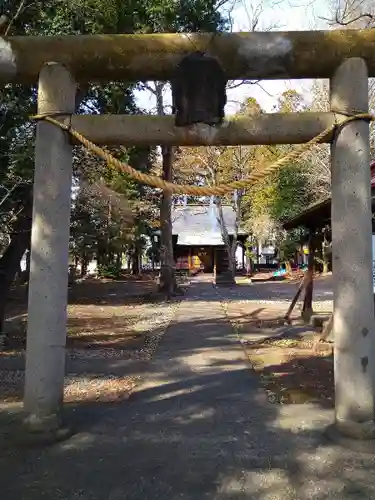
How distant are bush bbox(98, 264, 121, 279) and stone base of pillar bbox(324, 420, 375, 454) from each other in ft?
109

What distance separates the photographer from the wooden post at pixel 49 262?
14.5 feet

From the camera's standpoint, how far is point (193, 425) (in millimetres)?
4840

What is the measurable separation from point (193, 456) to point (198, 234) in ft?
131

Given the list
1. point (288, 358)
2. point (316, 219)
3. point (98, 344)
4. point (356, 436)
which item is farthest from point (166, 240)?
point (356, 436)

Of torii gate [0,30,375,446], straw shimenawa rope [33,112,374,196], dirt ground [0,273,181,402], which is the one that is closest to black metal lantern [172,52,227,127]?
torii gate [0,30,375,446]

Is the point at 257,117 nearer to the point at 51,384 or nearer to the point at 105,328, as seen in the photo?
the point at 51,384

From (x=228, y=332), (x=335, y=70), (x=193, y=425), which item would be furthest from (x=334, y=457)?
(x=228, y=332)

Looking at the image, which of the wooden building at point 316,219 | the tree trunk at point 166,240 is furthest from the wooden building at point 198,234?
the wooden building at point 316,219

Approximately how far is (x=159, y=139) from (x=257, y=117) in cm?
99

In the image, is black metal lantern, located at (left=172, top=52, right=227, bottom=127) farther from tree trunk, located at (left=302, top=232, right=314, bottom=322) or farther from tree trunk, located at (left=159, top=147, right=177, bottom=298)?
tree trunk, located at (left=159, top=147, right=177, bottom=298)

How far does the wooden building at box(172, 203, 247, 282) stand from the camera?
140 ft

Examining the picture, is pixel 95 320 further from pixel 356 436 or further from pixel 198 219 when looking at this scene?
pixel 198 219

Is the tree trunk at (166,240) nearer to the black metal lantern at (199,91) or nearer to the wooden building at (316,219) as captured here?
the wooden building at (316,219)

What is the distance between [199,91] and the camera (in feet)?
15.2
